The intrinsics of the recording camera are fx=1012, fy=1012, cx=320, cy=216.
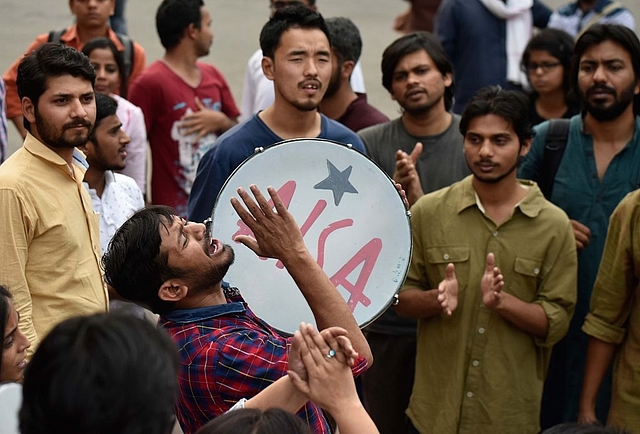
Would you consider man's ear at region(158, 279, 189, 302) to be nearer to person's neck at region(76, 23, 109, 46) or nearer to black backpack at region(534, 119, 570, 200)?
black backpack at region(534, 119, 570, 200)

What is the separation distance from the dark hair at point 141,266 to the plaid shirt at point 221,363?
10 centimetres

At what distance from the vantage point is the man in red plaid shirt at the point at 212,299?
259 centimetres

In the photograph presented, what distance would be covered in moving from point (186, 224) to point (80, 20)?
146 inches

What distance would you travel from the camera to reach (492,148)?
4211 millimetres

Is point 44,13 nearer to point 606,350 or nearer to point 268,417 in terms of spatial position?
point 606,350

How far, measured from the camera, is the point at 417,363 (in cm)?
429

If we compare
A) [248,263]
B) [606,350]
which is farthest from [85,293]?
[606,350]

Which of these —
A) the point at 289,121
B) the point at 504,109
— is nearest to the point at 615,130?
the point at 504,109

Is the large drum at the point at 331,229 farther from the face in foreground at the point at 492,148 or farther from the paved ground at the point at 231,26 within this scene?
the paved ground at the point at 231,26

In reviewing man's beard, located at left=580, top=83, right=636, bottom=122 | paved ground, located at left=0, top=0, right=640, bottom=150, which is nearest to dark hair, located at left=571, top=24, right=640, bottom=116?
man's beard, located at left=580, top=83, right=636, bottom=122

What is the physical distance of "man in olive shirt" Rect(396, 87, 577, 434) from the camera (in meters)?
4.11

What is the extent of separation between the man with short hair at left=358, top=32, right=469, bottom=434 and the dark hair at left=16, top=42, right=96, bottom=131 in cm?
146

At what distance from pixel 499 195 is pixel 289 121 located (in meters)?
0.93

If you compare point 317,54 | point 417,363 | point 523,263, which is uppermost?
point 317,54
